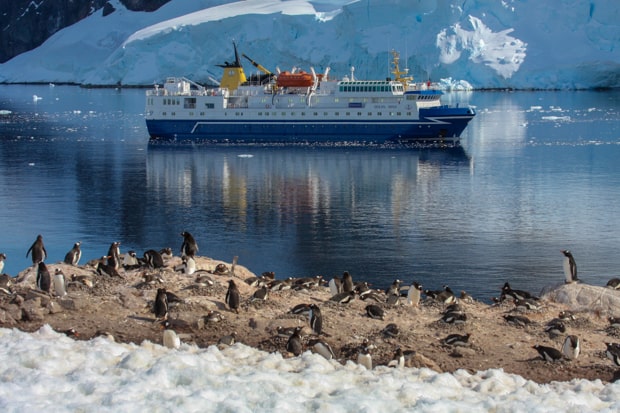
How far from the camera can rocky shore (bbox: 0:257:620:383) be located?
10984mm

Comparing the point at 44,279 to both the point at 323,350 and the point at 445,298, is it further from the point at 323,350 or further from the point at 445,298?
the point at 445,298

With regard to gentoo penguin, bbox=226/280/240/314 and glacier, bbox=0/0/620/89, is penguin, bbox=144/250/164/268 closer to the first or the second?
gentoo penguin, bbox=226/280/240/314

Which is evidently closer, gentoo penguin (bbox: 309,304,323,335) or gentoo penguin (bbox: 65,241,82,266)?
gentoo penguin (bbox: 309,304,323,335)

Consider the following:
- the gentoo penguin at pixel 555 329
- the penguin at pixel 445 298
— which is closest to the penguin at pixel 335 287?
the penguin at pixel 445 298

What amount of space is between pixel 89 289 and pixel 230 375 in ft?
13.1

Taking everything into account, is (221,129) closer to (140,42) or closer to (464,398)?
(464,398)

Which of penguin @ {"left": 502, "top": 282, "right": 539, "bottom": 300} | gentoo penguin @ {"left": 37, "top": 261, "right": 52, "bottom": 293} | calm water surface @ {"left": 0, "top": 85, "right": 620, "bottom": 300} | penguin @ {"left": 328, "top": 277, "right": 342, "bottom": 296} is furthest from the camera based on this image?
calm water surface @ {"left": 0, "top": 85, "right": 620, "bottom": 300}

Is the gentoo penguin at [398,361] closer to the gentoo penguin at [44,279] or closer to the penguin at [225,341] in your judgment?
the penguin at [225,341]

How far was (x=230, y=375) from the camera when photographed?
964 centimetres

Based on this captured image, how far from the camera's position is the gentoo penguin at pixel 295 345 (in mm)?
10812

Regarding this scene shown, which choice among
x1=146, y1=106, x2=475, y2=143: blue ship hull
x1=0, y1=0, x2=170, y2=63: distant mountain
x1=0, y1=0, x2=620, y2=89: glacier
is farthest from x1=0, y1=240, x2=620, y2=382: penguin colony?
x1=0, y1=0, x2=170, y2=63: distant mountain

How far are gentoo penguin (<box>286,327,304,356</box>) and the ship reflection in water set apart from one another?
25.3ft

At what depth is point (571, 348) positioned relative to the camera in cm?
1095

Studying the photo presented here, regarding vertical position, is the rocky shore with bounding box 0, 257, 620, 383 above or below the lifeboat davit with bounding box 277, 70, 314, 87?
below
